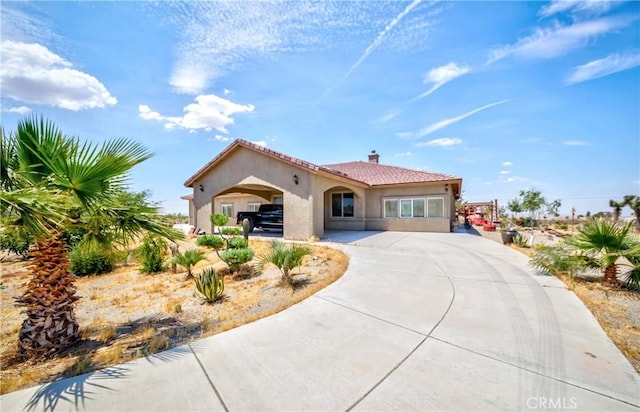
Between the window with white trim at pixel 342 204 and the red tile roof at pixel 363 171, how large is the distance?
1.50m

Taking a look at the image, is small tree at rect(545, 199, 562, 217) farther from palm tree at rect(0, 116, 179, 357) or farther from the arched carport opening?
palm tree at rect(0, 116, 179, 357)

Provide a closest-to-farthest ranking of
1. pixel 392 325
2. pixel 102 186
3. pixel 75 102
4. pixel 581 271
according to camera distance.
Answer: pixel 102 186 < pixel 392 325 < pixel 581 271 < pixel 75 102

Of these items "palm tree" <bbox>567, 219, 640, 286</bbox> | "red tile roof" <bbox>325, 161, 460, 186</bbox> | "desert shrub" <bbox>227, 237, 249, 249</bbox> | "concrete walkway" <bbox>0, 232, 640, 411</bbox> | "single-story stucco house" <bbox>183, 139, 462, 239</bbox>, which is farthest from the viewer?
"red tile roof" <bbox>325, 161, 460, 186</bbox>

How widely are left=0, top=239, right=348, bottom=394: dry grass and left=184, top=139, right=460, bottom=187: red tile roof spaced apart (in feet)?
17.2

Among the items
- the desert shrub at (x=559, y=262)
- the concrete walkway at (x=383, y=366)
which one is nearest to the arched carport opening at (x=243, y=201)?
the desert shrub at (x=559, y=262)

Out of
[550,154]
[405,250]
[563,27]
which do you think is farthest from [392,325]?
[550,154]

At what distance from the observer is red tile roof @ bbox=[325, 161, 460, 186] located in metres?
16.2

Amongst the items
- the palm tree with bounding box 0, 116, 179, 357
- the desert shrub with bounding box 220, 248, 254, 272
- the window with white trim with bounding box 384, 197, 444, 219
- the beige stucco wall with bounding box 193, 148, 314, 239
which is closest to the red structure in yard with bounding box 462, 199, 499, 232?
the window with white trim with bounding box 384, 197, 444, 219

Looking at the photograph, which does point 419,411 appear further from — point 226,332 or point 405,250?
point 405,250

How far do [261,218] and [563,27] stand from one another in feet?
54.0

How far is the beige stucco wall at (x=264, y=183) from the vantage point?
1292cm

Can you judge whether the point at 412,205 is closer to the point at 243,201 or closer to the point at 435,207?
the point at 435,207

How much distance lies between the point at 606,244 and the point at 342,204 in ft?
43.9

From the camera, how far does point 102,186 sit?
11.9 feet
